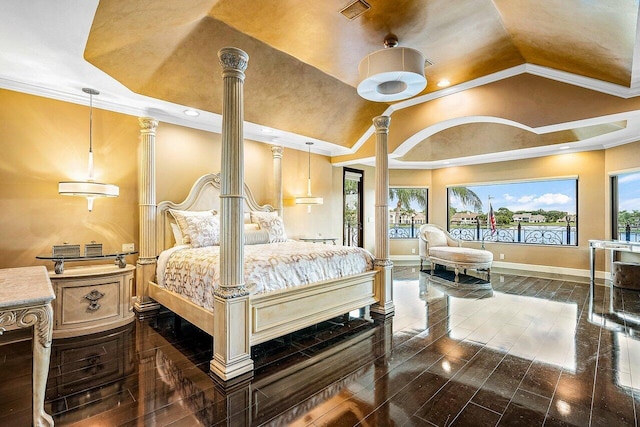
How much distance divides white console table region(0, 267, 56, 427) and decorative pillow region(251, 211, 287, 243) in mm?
2943

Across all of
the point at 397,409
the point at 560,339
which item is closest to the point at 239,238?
the point at 397,409

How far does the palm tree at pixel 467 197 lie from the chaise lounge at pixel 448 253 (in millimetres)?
1492

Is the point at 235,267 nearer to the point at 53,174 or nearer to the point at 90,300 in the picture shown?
the point at 90,300

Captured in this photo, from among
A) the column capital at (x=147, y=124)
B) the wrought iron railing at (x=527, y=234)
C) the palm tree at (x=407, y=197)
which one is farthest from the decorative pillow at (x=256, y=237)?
the wrought iron railing at (x=527, y=234)

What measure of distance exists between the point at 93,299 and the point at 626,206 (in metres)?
8.67

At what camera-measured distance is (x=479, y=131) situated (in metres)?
6.50

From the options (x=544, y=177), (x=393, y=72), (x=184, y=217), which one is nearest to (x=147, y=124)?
(x=184, y=217)

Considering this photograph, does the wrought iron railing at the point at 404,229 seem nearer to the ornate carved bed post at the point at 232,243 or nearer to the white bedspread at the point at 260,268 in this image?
the white bedspread at the point at 260,268

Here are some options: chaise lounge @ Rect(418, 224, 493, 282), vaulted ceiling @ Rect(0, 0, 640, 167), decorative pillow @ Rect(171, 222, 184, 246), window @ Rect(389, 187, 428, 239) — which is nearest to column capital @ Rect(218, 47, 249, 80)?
vaulted ceiling @ Rect(0, 0, 640, 167)

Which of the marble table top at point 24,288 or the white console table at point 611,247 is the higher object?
the marble table top at point 24,288

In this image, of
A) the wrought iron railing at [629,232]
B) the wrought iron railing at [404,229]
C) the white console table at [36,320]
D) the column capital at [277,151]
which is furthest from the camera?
the wrought iron railing at [404,229]

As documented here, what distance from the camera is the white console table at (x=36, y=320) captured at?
5.04ft

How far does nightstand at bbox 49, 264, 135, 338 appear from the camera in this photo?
303 centimetres

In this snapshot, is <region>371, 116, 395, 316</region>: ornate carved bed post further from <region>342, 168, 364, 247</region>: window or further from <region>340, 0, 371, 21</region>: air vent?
<region>342, 168, 364, 247</region>: window
